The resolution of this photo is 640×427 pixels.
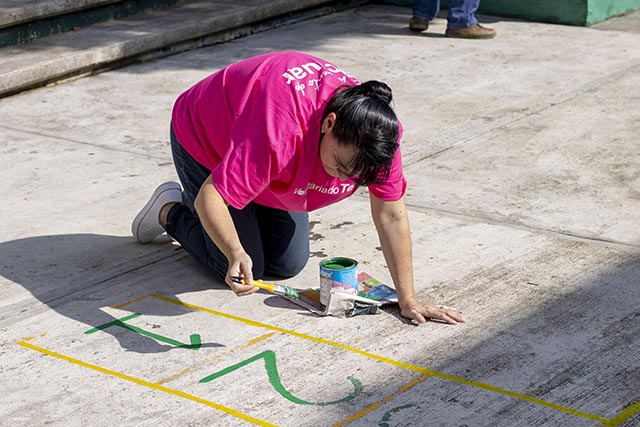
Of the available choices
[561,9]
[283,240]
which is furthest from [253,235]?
[561,9]

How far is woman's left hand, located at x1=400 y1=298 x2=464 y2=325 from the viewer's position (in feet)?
12.0

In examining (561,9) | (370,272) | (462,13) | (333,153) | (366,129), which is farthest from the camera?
(561,9)

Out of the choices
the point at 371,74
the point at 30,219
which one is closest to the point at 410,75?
the point at 371,74

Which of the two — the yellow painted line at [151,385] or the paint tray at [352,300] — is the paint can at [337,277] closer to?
the paint tray at [352,300]

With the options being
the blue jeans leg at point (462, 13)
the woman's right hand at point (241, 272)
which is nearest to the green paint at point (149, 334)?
the woman's right hand at point (241, 272)

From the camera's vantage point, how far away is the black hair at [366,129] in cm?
313

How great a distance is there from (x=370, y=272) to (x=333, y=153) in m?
0.99

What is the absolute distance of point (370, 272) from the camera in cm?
412

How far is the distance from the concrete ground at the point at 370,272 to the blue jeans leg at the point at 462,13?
136cm

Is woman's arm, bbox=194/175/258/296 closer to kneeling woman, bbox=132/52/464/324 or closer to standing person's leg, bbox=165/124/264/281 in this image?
kneeling woman, bbox=132/52/464/324

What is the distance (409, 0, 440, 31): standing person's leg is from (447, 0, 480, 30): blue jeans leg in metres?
0.23

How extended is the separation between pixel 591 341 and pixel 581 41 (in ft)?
16.6

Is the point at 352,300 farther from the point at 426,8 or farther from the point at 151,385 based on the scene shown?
the point at 426,8

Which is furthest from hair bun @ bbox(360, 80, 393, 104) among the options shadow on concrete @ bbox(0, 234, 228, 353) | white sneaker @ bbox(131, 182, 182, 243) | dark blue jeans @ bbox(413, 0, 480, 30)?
dark blue jeans @ bbox(413, 0, 480, 30)
